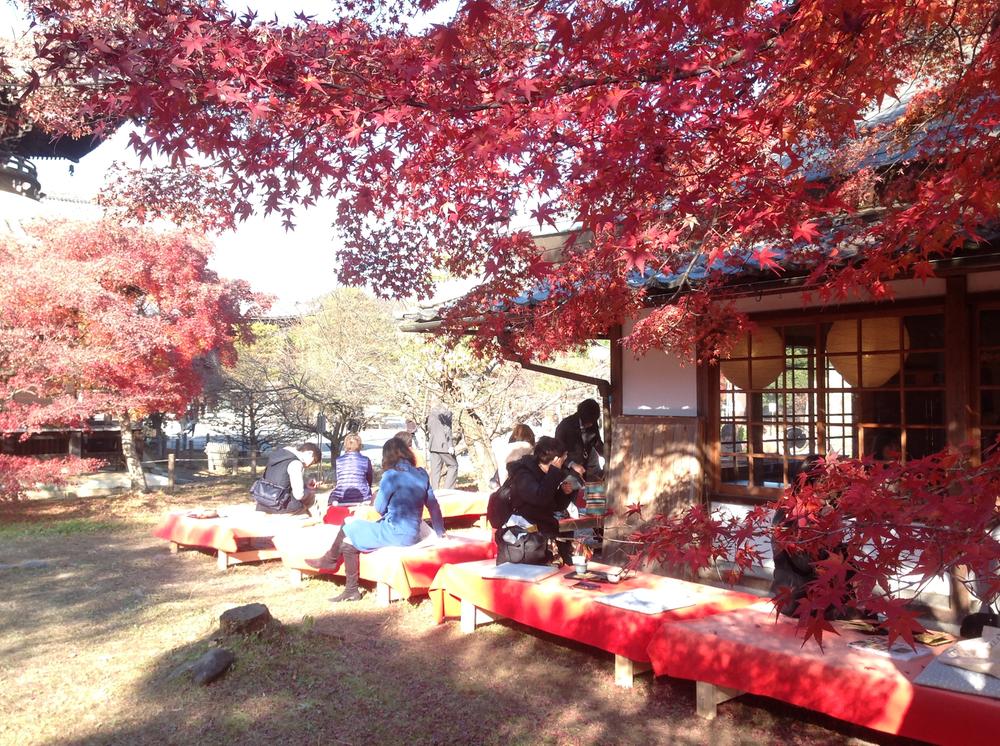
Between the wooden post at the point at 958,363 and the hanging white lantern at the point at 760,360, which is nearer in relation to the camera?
the wooden post at the point at 958,363

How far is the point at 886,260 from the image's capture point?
4.11 meters

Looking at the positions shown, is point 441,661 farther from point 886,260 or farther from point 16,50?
point 16,50

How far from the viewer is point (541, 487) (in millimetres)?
6082

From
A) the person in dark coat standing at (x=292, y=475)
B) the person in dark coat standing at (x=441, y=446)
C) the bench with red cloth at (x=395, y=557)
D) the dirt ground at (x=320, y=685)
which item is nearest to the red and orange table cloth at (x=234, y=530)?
the person in dark coat standing at (x=292, y=475)

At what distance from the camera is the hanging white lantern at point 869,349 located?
6352 millimetres

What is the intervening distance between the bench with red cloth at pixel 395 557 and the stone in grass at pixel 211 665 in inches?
69.1

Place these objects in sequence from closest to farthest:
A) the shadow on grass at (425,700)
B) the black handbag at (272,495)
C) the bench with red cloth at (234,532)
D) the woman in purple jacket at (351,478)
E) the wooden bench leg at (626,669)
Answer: the shadow on grass at (425,700), the wooden bench leg at (626,669), the bench with red cloth at (234,532), the black handbag at (272,495), the woman in purple jacket at (351,478)

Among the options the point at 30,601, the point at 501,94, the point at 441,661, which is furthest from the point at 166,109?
the point at 30,601

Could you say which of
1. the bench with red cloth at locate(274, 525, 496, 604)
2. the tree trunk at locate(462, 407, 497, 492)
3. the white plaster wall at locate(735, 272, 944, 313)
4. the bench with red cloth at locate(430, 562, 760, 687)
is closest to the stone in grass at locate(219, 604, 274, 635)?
the bench with red cloth at locate(274, 525, 496, 604)

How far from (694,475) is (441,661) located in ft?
9.89

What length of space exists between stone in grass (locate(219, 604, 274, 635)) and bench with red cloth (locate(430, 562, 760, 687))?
1333 mm

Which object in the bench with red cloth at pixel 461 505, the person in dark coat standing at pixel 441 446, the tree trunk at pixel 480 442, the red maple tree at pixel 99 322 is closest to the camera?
the bench with red cloth at pixel 461 505

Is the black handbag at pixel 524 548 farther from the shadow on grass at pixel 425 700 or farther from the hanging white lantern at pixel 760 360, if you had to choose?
the hanging white lantern at pixel 760 360

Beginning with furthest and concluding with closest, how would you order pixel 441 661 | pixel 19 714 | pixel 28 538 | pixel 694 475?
pixel 28 538 < pixel 694 475 < pixel 441 661 < pixel 19 714
